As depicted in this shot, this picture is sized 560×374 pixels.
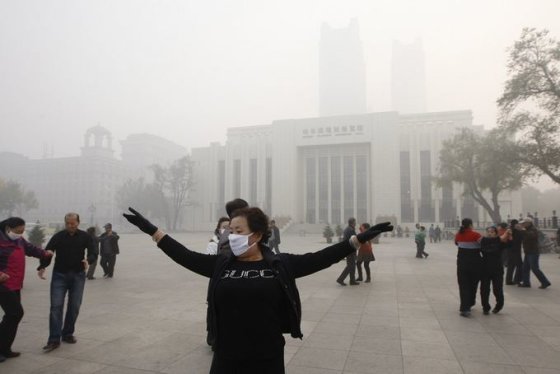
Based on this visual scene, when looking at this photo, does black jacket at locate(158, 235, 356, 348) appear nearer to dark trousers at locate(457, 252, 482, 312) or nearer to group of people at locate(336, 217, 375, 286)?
dark trousers at locate(457, 252, 482, 312)

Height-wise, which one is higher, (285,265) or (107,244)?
(285,265)

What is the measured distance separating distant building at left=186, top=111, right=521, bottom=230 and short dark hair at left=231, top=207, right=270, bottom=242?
5733 centimetres

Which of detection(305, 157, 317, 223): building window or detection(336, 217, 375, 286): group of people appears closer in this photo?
detection(336, 217, 375, 286): group of people

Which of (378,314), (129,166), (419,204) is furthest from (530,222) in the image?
(129,166)

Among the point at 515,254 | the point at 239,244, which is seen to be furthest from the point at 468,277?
the point at 239,244

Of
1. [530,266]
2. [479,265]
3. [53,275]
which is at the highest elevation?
[53,275]

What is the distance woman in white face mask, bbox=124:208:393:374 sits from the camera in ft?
7.14

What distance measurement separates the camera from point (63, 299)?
509 centimetres

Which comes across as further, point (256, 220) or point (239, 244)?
point (256, 220)

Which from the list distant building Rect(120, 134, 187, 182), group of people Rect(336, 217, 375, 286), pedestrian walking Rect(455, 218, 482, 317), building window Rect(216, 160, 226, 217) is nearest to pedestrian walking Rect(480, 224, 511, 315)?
pedestrian walking Rect(455, 218, 482, 317)

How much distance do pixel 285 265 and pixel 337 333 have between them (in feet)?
12.3

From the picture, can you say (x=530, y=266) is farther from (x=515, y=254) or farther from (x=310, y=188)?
(x=310, y=188)

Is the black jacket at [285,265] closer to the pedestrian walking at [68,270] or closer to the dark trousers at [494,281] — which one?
the pedestrian walking at [68,270]

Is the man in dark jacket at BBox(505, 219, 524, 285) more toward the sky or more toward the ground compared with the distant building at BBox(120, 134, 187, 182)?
more toward the ground
